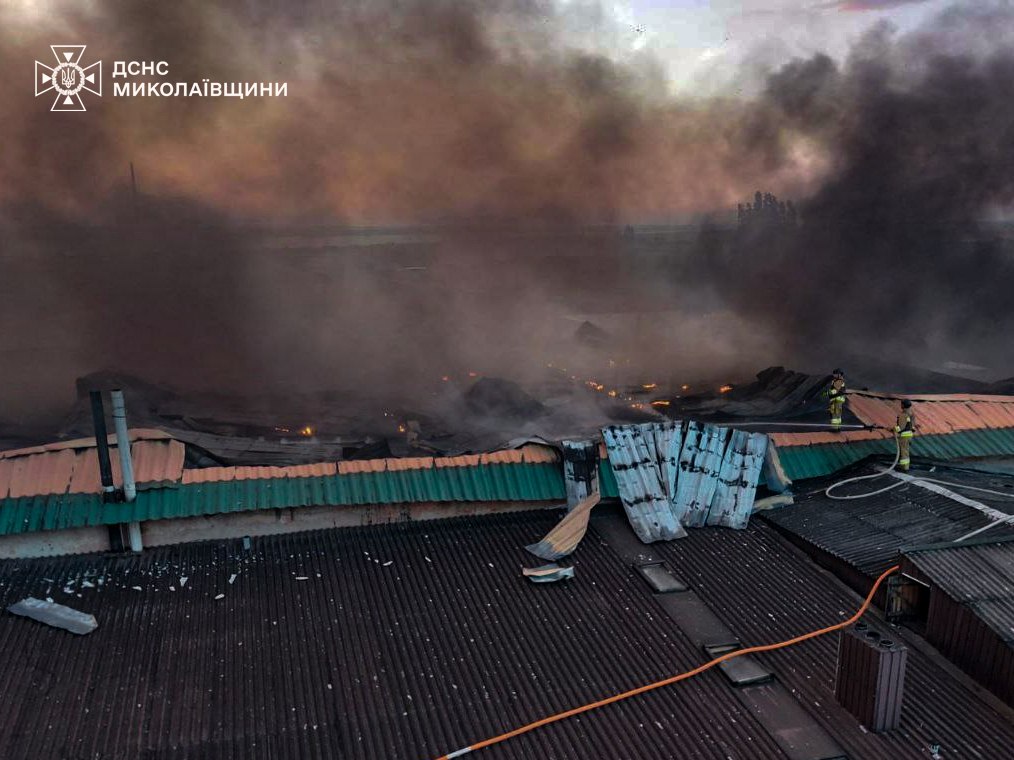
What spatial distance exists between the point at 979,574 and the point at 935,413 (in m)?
5.35

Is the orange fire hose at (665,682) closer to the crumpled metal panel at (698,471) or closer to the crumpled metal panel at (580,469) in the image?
the crumpled metal panel at (698,471)

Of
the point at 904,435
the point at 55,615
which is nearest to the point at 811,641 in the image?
the point at 904,435

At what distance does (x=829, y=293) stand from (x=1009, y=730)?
23275 millimetres

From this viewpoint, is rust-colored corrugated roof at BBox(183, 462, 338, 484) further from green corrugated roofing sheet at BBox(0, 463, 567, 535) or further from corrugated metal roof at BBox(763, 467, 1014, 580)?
corrugated metal roof at BBox(763, 467, 1014, 580)

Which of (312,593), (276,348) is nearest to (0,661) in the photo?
(312,593)

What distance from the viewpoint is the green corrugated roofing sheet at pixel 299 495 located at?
7.39m

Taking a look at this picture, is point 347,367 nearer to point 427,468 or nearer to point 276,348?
point 276,348

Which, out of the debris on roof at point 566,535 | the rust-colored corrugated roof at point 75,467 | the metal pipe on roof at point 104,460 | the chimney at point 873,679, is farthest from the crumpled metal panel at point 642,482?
the metal pipe on roof at point 104,460

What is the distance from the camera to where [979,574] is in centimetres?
598

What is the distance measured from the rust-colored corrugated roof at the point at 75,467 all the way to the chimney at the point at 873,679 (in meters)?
6.67

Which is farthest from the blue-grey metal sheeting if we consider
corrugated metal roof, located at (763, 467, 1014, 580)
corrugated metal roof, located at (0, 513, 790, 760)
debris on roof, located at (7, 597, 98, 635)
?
debris on roof, located at (7, 597, 98, 635)

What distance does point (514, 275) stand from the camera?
1161 inches

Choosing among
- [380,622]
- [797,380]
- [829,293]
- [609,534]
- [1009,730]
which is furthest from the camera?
[829,293]

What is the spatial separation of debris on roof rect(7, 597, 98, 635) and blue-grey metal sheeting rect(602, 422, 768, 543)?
211 inches
